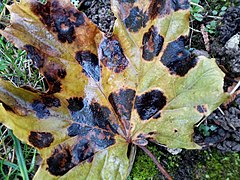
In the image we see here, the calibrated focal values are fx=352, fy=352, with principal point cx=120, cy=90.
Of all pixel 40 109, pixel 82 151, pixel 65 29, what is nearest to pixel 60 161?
pixel 82 151

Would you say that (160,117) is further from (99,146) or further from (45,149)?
(45,149)

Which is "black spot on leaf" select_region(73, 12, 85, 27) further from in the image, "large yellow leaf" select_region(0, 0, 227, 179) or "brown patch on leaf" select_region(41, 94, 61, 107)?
"brown patch on leaf" select_region(41, 94, 61, 107)

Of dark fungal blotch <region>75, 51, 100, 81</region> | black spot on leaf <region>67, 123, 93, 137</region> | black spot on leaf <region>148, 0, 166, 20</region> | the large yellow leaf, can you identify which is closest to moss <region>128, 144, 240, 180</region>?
the large yellow leaf

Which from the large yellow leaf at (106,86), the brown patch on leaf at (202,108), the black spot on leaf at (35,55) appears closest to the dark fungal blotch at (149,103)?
the large yellow leaf at (106,86)

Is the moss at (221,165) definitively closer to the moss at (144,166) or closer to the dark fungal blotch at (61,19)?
the moss at (144,166)

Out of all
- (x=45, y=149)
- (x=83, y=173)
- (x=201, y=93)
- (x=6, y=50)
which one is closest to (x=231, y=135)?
(x=201, y=93)

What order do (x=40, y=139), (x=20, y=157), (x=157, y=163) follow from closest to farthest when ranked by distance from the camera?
1. (x=40, y=139)
2. (x=157, y=163)
3. (x=20, y=157)

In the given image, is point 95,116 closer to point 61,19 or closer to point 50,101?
point 50,101
